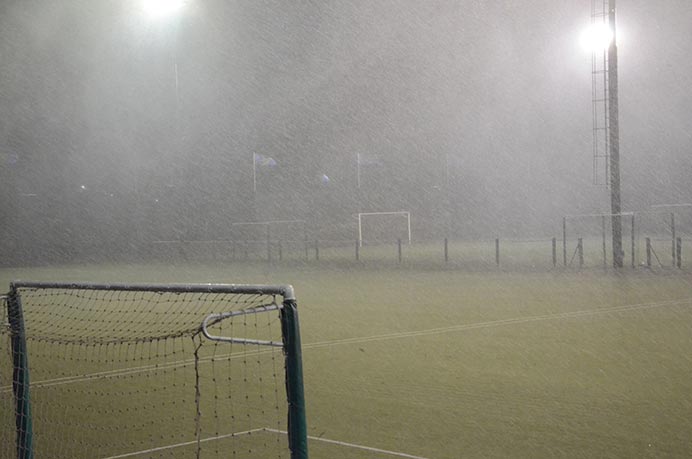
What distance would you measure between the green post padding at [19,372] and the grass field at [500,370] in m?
2.09

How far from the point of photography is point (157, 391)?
880 cm

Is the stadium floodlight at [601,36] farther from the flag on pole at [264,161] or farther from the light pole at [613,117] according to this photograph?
the flag on pole at [264,161]

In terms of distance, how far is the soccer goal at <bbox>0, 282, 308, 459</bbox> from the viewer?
5.19m

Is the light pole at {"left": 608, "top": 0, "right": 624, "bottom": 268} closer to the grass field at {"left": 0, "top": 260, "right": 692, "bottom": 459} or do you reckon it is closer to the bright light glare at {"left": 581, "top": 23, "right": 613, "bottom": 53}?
the bright light glare at {"left": 581, "top": 23, "right": 613, "bottom": 53}

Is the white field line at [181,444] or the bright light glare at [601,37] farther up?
the bright light glare at [601,37]

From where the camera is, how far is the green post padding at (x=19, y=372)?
6.21 metres

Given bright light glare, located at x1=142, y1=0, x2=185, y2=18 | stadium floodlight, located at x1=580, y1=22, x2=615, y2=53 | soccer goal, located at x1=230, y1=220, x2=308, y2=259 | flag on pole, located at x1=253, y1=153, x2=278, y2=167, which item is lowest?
soccer goal, located at x1=230, y1=220, x2=308, y2=259

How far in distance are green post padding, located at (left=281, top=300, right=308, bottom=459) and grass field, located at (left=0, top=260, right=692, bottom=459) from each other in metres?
2.18

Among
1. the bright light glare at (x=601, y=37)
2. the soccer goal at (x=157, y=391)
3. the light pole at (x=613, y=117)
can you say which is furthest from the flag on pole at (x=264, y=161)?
the soccer goal at (x=157, y=391)

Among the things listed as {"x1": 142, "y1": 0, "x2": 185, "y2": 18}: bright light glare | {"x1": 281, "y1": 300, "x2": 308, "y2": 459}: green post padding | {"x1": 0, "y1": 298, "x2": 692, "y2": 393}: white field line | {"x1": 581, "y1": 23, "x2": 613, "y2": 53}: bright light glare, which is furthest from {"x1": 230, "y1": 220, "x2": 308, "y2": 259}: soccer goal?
{"x1": 281, "y1": 300, "x2": 308, "y2": 459}: green post padding

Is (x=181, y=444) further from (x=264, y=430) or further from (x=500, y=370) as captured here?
(x=500, y=370)

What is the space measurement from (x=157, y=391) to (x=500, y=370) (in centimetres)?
367

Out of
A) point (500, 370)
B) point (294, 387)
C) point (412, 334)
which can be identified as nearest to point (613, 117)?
point (412, 334)

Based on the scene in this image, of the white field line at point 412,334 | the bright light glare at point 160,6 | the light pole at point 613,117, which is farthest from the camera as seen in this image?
the bright light glare at point 160,6
